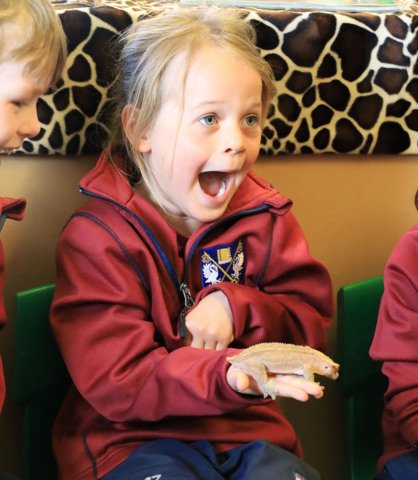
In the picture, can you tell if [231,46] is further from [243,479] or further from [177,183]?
[243,479]

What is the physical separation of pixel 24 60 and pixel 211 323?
549mm

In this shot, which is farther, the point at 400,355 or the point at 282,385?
the point at 400,355

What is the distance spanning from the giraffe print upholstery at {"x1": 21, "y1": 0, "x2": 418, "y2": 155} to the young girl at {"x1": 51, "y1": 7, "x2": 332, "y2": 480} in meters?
0.08

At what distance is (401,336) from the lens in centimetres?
164

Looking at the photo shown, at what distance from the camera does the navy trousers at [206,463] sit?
4.42 ft

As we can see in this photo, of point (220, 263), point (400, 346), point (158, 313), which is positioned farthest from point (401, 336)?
point (158, 313)

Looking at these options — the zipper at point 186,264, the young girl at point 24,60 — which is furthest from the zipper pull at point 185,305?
the young girl at point 24,60

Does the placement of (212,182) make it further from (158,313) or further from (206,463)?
(206,463)

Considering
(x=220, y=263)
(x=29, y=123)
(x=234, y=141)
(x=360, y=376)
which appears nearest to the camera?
(x=29, y=123)

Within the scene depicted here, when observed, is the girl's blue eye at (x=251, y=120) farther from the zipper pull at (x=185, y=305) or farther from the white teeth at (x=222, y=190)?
the zipper pull at (x=185, y=305)

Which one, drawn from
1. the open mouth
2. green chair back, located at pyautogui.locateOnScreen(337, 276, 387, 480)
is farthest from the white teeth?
green chair back, located at pyautogui.locateOnScreen(337, 276, 387, 480)

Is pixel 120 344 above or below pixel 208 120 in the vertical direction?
below

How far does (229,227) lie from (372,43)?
1.94ft

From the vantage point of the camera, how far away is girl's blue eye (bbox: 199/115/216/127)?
1.45 metres
